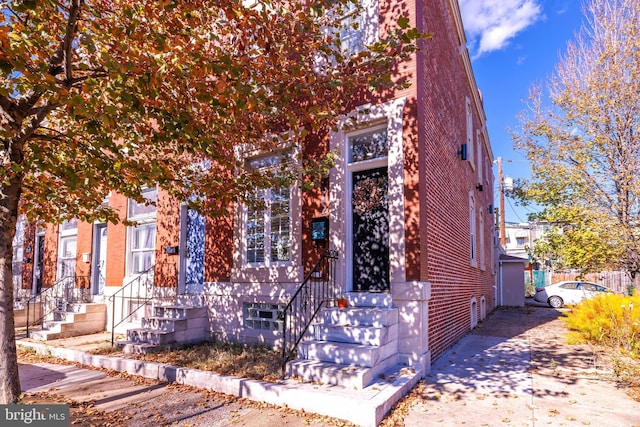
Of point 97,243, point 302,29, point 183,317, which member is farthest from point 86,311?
point 302,29

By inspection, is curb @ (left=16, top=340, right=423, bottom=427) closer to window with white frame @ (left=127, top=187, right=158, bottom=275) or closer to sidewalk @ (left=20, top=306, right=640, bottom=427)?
sidewalk @ (left=20, top=306, right=640, bottom=427)

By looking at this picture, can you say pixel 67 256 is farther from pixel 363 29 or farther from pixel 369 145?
pixel 363 29

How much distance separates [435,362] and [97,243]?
35.7ft

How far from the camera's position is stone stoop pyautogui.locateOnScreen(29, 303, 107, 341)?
9867mm

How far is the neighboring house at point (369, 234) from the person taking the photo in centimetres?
637

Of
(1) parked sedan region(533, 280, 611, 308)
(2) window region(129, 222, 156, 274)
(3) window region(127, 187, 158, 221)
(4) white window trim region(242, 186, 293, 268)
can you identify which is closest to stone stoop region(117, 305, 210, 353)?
(4) white window trim region(242, 186, 293, 268)

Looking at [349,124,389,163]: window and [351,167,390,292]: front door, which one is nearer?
[351,167,390,292]: front door

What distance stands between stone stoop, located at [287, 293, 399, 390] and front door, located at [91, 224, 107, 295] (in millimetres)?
8832

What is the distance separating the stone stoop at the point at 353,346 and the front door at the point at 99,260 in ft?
29.0

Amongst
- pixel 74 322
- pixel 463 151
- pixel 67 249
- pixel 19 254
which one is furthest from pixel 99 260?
pixel 463 151

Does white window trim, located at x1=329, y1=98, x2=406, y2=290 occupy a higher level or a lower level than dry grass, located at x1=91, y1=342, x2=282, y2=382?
higher

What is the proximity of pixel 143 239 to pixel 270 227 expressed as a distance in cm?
501

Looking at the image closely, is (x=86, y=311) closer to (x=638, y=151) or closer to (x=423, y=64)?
(x=423, y=64)

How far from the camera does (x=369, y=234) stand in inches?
283
